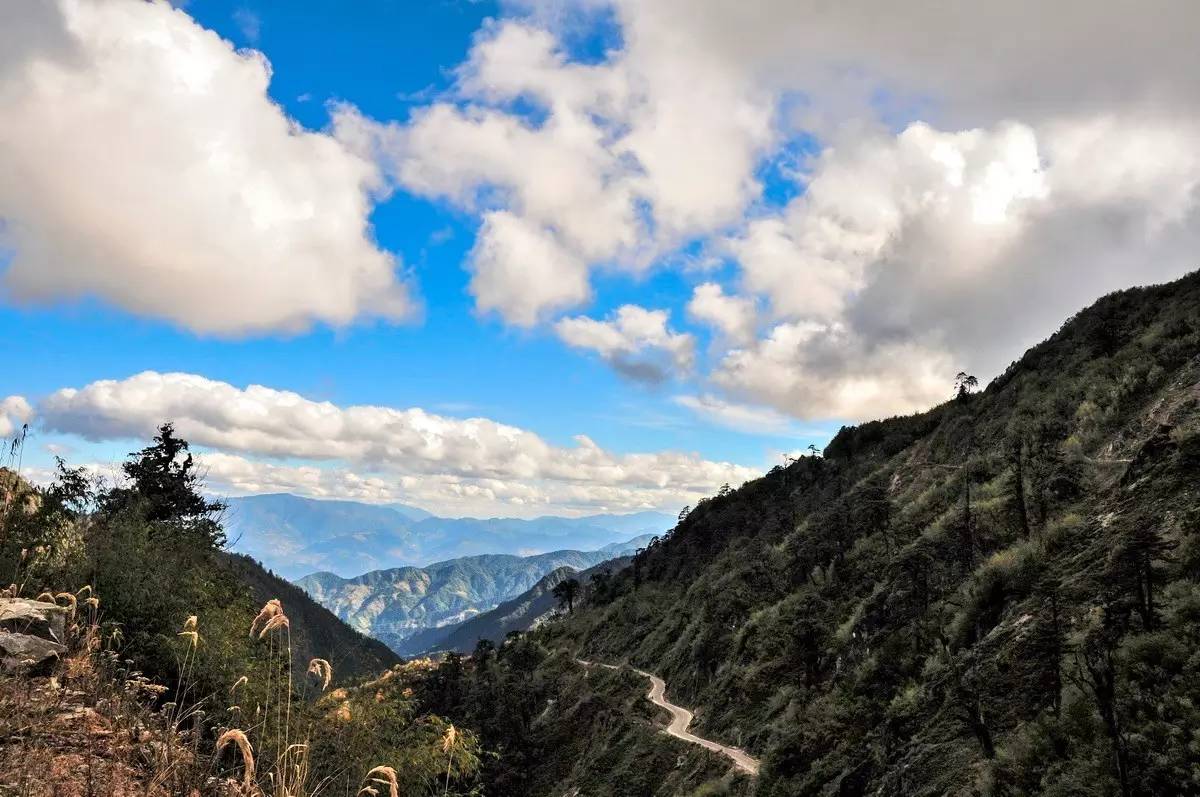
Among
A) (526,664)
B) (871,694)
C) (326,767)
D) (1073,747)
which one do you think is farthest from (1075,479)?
(526,664)

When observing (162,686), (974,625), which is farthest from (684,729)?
(162,686)

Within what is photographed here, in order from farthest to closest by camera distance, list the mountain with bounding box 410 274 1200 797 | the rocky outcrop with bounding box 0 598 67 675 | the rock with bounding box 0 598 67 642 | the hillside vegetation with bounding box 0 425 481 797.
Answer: the mountain with bounding box 410 274 1200 797 → the rock with bounding box 0 598 67 642 → the rocky outcrop with bounding box 0 598 67 675 → the hillside vegetation with bounding box 0 425 481 797

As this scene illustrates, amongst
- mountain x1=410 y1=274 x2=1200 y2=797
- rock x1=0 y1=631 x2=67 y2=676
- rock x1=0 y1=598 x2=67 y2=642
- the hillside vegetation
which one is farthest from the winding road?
rock x1=0 y1=631 x2=67 y2=676

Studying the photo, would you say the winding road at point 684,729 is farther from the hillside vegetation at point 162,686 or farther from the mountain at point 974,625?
the hillside vegetation at point 162,686

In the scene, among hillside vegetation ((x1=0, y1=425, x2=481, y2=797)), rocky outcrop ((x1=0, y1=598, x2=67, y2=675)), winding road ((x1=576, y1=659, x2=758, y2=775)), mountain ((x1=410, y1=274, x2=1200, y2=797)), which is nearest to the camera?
hillside vegetation ((x1=0, y1=425, x2=481, y2=797))

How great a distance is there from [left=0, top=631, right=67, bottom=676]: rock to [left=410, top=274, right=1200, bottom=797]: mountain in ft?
53.7

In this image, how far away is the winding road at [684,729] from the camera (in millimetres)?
32750

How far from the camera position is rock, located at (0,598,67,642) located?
9.45 m

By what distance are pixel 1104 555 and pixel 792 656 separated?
2654 centimetres

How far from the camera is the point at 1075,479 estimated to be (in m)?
27.8

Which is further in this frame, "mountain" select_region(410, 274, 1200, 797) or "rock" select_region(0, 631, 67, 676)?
"mountain" select_region(410, 274, 1200, 797)

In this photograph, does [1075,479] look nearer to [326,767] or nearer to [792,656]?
[792,656]

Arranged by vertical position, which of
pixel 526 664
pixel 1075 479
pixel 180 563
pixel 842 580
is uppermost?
pixel 1075 479

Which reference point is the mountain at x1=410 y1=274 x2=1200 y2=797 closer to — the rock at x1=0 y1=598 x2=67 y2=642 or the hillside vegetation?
the hillside vegetation
